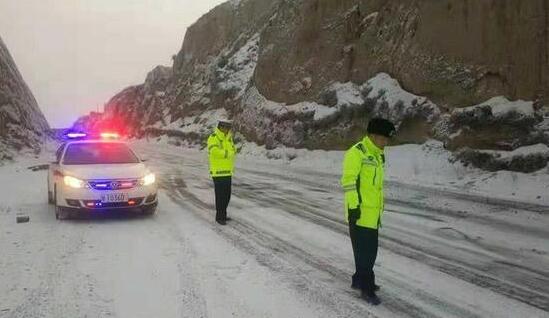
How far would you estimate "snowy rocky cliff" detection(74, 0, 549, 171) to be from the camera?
651 inches

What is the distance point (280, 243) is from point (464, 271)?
2.64 meters

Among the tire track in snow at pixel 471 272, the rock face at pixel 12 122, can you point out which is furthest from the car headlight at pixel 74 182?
the rock face at pixel 12 122

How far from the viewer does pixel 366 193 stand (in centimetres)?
564

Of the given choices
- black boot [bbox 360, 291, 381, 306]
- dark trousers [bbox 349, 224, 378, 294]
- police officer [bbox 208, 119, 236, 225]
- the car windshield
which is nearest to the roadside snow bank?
police officer [bbox 208, 119, 236, 225]

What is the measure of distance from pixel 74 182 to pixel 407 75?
15.3m

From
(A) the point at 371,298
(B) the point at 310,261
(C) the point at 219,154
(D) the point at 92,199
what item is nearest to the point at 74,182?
(D) the point at 92,199

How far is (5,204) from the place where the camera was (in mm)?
12609

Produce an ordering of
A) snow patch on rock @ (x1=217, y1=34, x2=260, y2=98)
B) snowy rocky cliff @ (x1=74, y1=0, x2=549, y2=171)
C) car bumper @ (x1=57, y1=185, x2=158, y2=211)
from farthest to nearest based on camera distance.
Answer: snow patch on rock @ (x1=217, y1=34, x2=260, y2=98), snowy rocky cliff @ (x1=74, y1=0, x2=549, y2=171), car bumper @ (x1=57, y1=185, x2=158, y2=211)

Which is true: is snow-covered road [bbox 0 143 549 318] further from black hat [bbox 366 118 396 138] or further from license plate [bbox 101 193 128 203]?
black hat [bbox 366 118 396 138]

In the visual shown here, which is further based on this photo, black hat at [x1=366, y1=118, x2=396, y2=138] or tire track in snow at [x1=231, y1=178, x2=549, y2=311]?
tire track in snow at [x1=231, y1=178, x2=549, y2=311]

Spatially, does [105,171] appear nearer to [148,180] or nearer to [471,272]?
[148,180]

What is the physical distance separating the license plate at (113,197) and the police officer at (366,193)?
5545 millimetres

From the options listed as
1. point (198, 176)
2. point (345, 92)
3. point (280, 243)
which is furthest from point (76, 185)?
point (345, 92)

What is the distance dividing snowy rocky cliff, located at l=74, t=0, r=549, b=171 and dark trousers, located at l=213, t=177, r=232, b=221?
8.43 metres
